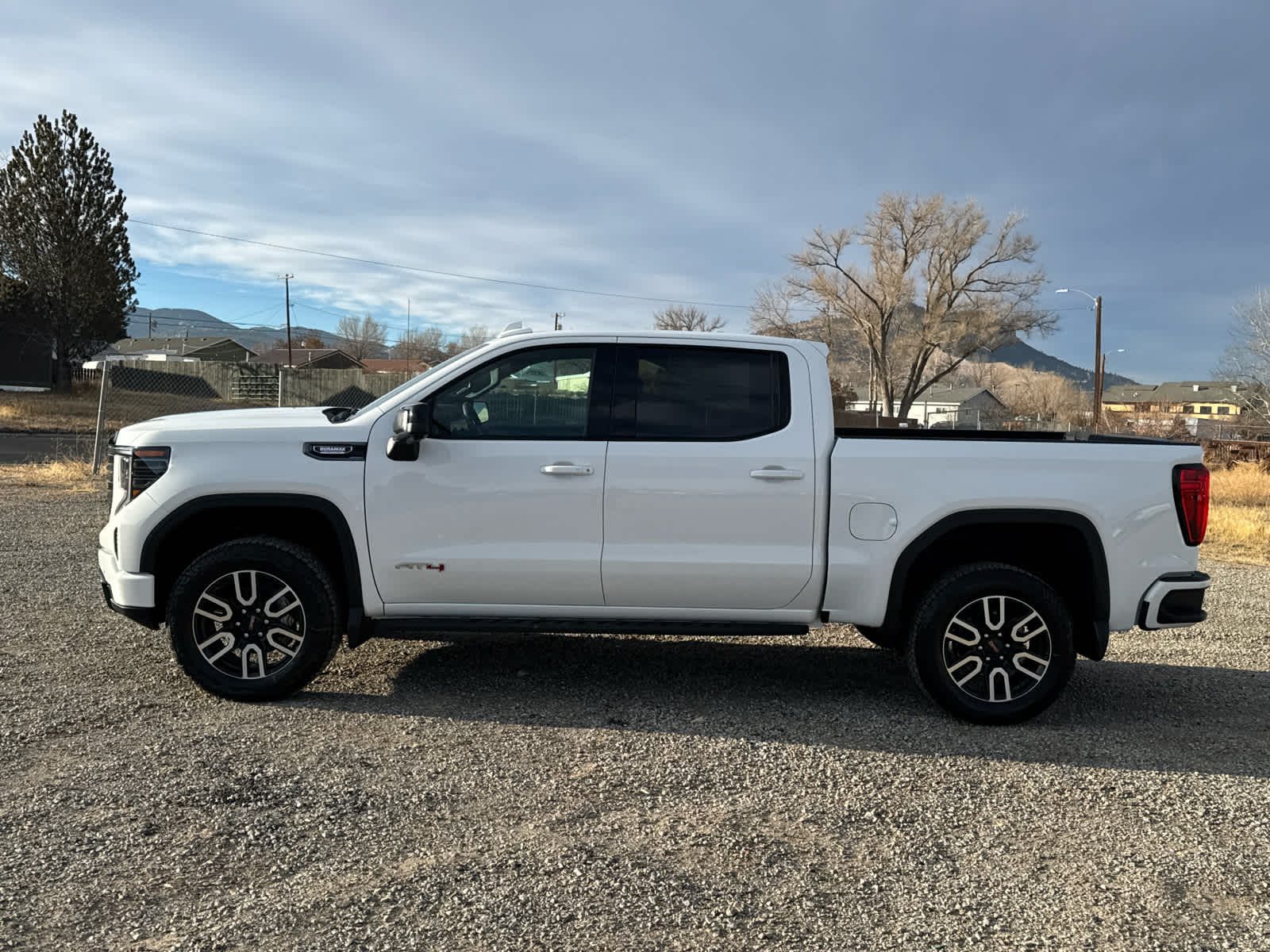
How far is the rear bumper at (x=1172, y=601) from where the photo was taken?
182 inches

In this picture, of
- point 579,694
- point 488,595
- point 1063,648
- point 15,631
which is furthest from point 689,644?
point 15,631

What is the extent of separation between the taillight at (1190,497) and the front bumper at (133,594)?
16.4ft

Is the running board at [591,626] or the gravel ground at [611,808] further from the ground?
the running board at [591,626]

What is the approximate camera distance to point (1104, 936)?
288 centimetres

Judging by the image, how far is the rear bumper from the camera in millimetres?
4625

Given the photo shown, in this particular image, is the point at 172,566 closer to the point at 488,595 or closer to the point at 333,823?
the point at 488,595

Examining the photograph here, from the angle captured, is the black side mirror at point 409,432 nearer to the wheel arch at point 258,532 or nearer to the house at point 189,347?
the wheel arch at point 258,532

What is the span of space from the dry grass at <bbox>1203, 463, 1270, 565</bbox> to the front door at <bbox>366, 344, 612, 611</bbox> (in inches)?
355

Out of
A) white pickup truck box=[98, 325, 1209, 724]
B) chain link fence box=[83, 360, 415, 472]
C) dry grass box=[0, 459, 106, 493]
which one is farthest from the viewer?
chain link fence box=[83, 360, 415, 472]

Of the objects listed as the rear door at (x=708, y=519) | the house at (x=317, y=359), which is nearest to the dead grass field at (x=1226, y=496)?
the rear door at (x=708, y=519)

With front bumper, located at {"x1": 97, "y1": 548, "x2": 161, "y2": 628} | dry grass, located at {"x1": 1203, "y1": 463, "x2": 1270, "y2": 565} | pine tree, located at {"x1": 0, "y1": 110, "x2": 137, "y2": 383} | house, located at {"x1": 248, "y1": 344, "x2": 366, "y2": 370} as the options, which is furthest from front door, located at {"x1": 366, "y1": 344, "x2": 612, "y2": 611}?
house, located at {"x1": 248, "y1": 344, "x2": 366, "y2": 370}

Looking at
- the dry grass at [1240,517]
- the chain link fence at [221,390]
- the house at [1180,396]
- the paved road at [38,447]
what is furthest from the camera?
the house at [1180,396]

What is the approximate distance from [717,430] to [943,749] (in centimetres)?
184

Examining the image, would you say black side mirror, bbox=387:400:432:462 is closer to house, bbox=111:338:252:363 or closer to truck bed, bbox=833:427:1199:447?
truck bed, bbox=833:427:1199:447
